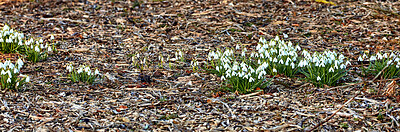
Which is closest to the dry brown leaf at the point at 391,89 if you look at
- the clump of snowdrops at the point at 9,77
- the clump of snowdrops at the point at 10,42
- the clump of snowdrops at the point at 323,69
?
the clump of snowdrops at the point at 323,69

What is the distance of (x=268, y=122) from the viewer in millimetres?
3521

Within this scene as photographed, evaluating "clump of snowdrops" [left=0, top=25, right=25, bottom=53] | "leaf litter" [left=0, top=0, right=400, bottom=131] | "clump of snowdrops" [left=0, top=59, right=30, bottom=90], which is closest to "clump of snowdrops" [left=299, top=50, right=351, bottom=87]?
"leaf litter" [left=0, top=0, right=400, bottom=131]

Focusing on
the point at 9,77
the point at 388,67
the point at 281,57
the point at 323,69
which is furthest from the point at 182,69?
the point at 388,67

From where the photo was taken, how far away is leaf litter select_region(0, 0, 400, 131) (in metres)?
3.53

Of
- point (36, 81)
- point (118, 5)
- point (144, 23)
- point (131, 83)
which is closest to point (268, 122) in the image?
point (131, 83)

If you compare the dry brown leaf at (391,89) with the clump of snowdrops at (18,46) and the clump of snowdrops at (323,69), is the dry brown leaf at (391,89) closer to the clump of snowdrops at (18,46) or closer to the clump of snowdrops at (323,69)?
the clump of snowdrops at (323,69)

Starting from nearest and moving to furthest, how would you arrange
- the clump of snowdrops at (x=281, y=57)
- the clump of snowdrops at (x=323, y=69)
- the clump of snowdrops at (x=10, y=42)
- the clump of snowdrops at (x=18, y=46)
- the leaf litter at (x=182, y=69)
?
the leaf litter at (x=182, y=69) < the clump of snowdrops at (x=323, y=69) < the clump of snowdrops at (x=281, y=57) < the clump of snowdrops at (x=18, y=46) < the clump of snowdrops at (x=10, y=42)

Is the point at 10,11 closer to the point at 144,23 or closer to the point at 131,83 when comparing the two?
the point at 144,23

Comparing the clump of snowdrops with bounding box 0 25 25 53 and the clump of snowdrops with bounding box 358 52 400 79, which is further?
the clump of snowdrops with bounding box 0 25 25 53

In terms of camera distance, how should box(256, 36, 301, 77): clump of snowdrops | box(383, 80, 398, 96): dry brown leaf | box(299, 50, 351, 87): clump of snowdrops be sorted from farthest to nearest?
1. box(256, 36, 301, 77): clump of snowdrops
2. box(299, 50, 351, 87): clump of snowdrops
3. box(383, 80, 398, 96): dry brown leaf

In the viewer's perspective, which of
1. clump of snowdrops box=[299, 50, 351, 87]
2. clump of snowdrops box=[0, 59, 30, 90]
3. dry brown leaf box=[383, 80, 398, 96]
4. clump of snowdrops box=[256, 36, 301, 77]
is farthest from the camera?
clump of snowdrops box=[256, 36, 301, 77]

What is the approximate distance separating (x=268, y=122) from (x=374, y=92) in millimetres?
1242

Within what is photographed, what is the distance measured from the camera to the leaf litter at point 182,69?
3.53 meters

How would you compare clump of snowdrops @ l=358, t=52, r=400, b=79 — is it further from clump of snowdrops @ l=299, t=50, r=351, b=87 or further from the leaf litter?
clump of snowdrops @ l=299, t=50, r=351, b=87
